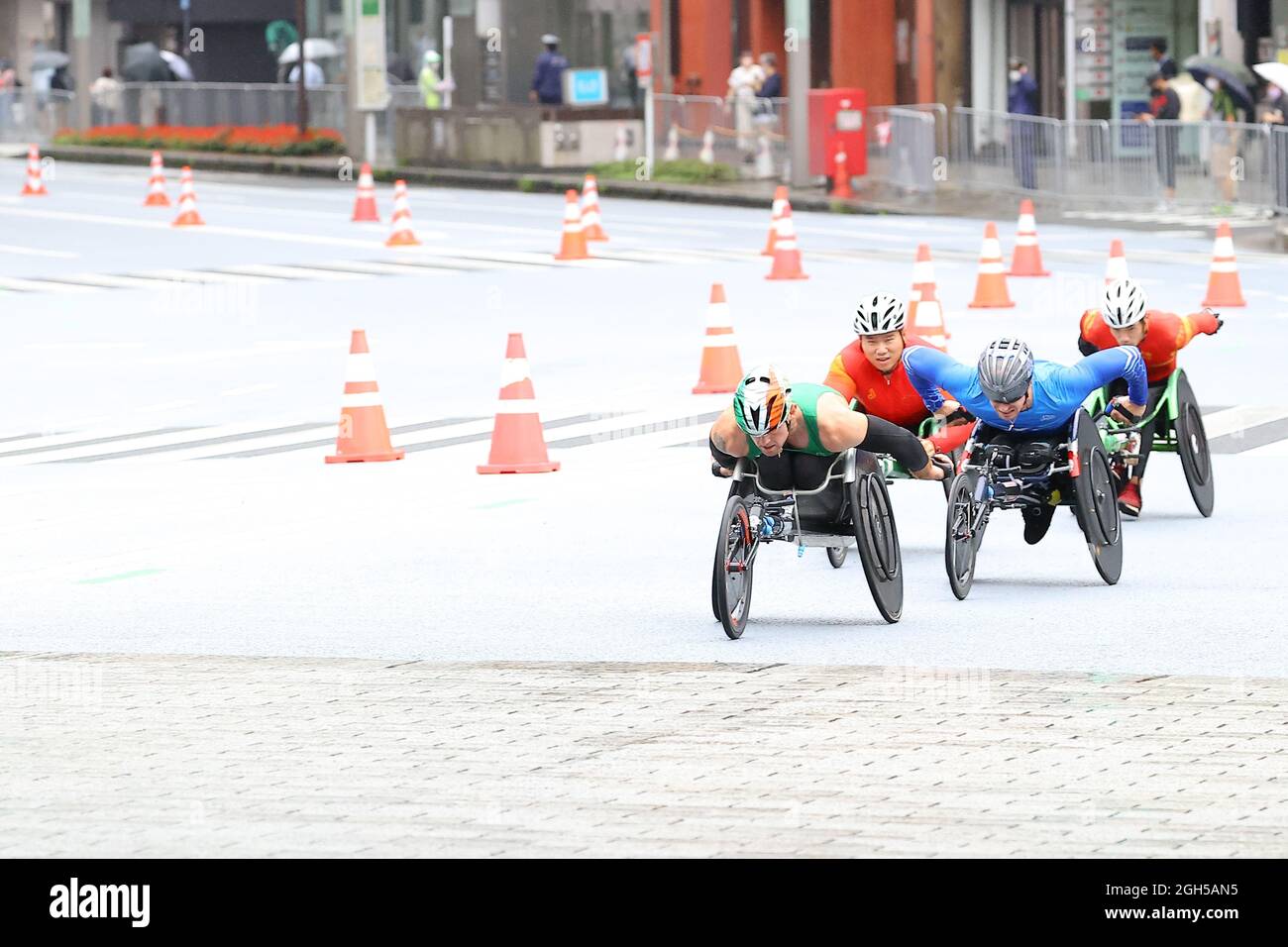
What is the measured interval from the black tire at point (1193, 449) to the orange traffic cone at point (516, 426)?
12.6 feet

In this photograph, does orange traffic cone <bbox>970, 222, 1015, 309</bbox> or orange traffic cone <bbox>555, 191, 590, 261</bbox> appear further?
orange traffic cone <bbox>555, 191, 590, 261</bbox>

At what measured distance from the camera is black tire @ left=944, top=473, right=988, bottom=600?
10.9 metres

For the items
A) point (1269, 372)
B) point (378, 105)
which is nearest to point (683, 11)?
point (378, 105)

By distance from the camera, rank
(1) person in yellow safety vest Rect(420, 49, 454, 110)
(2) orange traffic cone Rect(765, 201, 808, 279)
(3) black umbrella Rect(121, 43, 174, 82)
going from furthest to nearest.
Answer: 1. (3) black umbrella Rect(121, 43, 174, 82)
2. (1) person in yellow safety vest Rect(420, 49, 454, 110)
3. (2) orange traffic cone Rect(765, 201, 808, 279)

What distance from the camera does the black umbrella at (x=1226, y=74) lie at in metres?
34.4

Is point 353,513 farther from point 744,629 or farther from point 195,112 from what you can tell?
point 195,112

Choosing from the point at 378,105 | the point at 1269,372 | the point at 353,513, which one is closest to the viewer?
the point at 353,513

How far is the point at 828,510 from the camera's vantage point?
1066cm

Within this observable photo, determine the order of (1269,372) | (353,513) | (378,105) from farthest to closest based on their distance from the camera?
1. (378,105)
2. (1269,372)
3. (353,513)

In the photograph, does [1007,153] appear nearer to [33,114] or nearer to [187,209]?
[187,209]

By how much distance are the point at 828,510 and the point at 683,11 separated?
42392mm

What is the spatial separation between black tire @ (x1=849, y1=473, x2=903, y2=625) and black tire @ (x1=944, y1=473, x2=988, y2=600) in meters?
0.32

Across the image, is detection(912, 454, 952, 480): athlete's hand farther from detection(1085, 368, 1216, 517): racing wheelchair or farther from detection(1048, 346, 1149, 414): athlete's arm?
detection(1085, 368, 1216, 517): racing wheelchair

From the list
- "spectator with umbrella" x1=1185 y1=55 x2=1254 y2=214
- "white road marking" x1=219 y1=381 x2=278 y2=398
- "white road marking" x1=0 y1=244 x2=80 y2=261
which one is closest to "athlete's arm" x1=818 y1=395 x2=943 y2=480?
"white road marking" x1=219 y1=381 x2=278 y2=398
